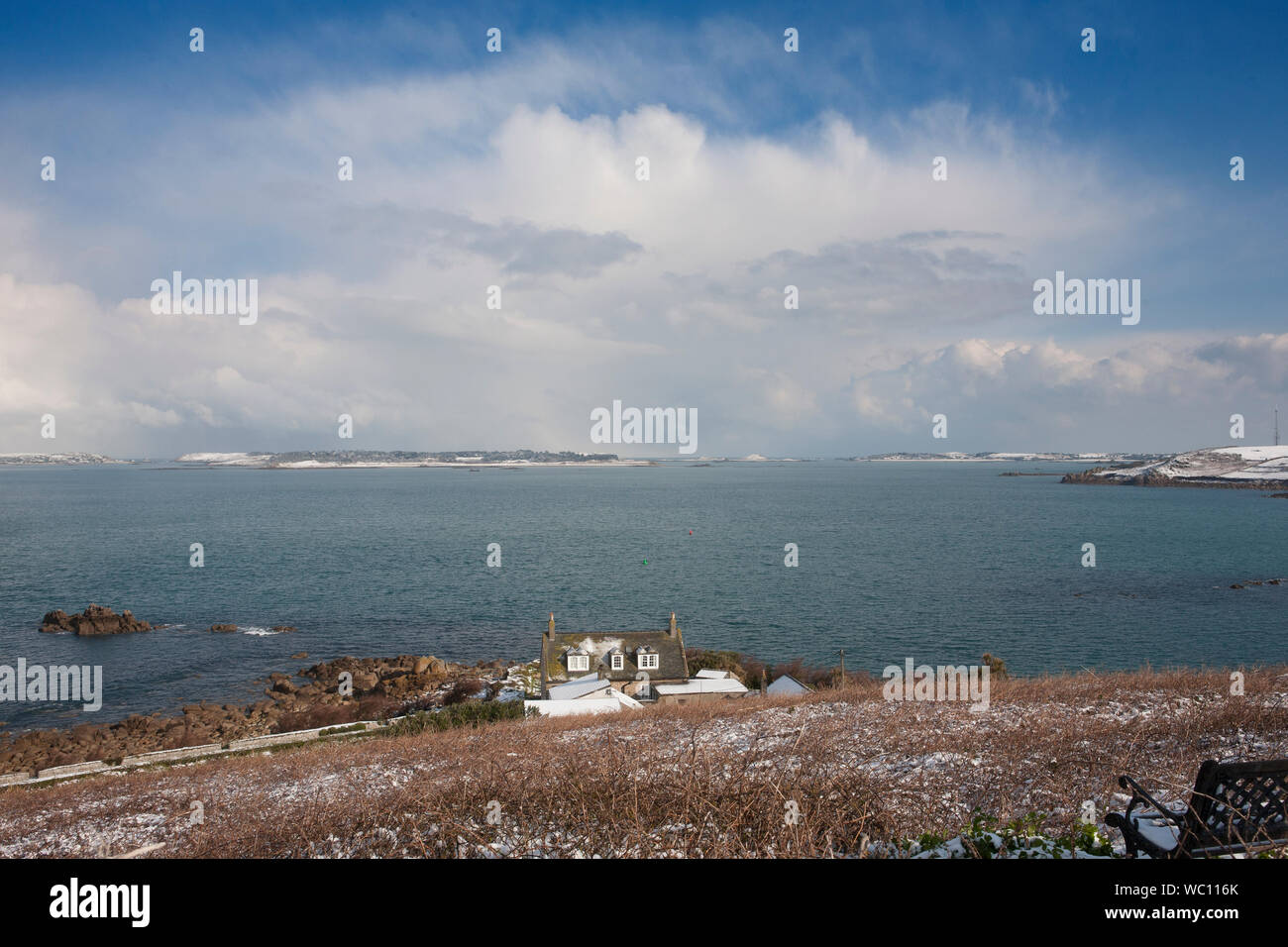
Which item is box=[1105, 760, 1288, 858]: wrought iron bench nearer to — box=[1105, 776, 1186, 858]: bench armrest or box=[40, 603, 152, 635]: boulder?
box=[1105, 776, 1186, 858]: bench armrest

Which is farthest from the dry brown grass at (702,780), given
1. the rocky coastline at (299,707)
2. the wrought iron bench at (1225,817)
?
the rocky coastline at (299,707)

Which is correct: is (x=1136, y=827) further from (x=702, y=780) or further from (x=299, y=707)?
(x=299, y=707)

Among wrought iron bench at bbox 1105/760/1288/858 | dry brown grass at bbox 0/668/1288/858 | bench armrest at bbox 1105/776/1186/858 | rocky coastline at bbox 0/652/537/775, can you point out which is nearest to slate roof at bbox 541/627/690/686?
rocky coastline at bbox 0/652/537/775

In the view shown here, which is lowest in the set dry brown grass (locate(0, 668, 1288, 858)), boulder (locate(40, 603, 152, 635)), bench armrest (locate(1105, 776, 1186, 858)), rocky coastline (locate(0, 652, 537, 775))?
rocky coastline (locate(0, 652, 537, 775))

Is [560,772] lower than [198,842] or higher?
higher

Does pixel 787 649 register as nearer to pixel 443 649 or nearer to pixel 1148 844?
pixel 443 649

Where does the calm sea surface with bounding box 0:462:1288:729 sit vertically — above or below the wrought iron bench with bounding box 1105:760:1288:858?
below
